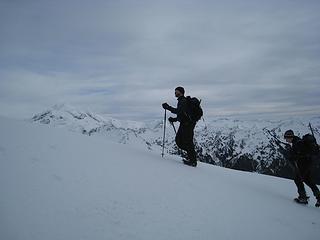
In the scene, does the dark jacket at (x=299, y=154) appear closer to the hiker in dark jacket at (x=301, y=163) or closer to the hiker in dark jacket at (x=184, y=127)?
the hiker in dark jacket at (x=301, y=163)

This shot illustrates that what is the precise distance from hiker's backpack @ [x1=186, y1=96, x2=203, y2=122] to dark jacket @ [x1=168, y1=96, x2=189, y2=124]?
0.11m

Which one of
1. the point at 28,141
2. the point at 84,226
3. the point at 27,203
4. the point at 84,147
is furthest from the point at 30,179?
the point at 84,147

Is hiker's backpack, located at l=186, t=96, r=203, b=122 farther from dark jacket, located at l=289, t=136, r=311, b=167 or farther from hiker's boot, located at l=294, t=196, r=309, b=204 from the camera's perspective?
hiker's boot, located at l=294, t=196, r=309, b=204

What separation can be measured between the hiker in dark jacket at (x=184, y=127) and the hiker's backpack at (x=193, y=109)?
0.10 meters

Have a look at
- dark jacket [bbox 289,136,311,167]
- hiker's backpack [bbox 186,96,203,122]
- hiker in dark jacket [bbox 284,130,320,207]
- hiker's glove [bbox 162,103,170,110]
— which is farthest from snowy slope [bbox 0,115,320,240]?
hiker's glove [bbox 162,103,170,110]

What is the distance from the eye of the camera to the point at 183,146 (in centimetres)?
1019

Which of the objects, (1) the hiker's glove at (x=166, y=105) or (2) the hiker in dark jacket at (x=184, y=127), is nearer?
(2) the hiker in dark jacket at (x=184, y=127)

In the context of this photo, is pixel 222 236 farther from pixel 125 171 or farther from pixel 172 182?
pixel 125 171

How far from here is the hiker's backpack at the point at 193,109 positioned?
995 cm

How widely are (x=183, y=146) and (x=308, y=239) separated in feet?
16.7

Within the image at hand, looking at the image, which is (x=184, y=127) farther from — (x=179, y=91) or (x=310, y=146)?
(x=310, y=146)

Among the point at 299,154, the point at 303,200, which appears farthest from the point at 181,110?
the point at 303,200

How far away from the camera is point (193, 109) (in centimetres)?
1000

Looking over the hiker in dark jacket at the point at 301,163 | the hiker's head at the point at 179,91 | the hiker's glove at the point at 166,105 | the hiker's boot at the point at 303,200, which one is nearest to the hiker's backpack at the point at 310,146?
the hiker in dark jacket at the point at 301,163
